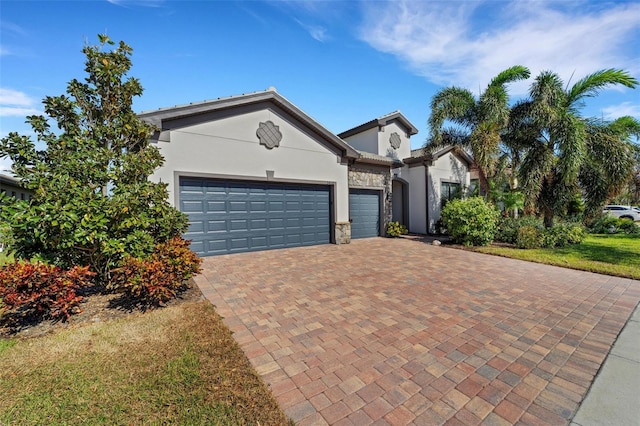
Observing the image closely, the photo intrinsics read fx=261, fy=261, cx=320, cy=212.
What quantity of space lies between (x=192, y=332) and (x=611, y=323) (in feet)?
21.4

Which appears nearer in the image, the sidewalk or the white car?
the sidewalk

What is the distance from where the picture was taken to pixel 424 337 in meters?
3.68

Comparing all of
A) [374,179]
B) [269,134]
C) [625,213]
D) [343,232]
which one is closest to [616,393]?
[343,232]

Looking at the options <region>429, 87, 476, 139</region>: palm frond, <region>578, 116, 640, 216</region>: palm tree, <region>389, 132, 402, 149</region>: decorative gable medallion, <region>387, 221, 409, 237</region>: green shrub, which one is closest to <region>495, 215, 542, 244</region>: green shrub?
<region>578, 116, 640, 216</region>: palm tree

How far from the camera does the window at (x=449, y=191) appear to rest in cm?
1617

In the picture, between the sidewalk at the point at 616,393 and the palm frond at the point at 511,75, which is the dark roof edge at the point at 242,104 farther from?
the sidewalk at the point at 616,393

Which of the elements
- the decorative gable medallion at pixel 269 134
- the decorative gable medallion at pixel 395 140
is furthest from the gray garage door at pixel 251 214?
the decorative gable medallion at pixel 395 140

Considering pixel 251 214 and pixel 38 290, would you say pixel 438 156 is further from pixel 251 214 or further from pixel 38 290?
pixel 38 290

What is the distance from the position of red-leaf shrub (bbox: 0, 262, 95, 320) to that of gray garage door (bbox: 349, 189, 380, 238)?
10.5 m

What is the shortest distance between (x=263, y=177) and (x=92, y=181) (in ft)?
17.6

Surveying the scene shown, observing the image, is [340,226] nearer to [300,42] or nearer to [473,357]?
[300,42]

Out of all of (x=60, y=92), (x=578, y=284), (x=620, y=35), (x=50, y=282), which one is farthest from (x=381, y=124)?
(x=50, y=282)

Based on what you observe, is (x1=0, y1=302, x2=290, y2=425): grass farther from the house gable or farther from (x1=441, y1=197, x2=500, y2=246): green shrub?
the house gable

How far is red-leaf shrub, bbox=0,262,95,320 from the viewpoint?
3926 mm
